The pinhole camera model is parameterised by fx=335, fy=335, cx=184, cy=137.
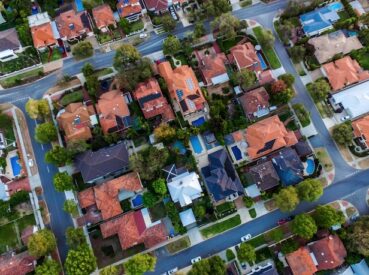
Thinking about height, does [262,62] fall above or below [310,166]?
above

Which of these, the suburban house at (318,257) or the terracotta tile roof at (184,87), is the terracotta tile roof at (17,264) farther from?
the suburban house at (318,257)

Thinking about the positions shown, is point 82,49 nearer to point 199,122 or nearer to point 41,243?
point 199,122

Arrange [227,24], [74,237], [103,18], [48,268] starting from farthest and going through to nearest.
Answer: [103,18]
[227,24]
[74,237]
[48,268]

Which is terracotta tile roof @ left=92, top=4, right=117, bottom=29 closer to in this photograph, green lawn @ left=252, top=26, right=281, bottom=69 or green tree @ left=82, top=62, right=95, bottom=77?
green tree @ left=82, top=62, right=95, bottom=77

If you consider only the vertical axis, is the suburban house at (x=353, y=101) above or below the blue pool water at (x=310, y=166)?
above

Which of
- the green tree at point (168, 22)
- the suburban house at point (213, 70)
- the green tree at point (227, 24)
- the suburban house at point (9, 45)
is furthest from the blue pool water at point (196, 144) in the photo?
the suburban house at point (9, 45)

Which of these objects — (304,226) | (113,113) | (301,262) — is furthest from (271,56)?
(301,262)

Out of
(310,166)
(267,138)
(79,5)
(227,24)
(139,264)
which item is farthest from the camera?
(79,5)

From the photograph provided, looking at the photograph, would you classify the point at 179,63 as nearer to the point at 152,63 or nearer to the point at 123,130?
the point at 152,63
